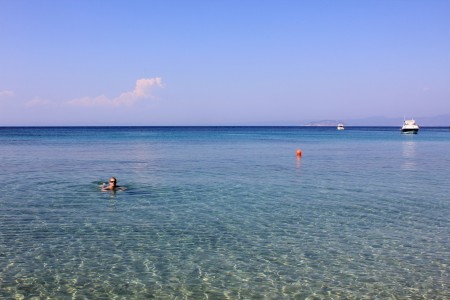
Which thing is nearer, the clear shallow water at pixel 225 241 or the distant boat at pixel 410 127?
the clear shallow water at pixel 225 241

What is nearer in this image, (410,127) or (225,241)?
(225,241)

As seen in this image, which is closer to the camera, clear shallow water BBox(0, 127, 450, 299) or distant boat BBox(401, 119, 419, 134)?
clear shallow water BBox(0, 127, 450, 299)

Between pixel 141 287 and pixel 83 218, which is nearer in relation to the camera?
pixel 141 287

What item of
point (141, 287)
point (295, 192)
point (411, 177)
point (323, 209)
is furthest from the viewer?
point (411, 177)

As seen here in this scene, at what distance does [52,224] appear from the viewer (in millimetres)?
16156

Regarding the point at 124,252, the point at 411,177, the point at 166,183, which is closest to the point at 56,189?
the point at 166,183

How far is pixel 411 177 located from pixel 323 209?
14.9 metres

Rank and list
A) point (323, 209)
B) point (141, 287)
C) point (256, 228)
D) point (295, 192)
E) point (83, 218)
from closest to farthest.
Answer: point (141, 287) < point (256, 228) < point (83, 218) < point (323, 209) < point (295, 192)

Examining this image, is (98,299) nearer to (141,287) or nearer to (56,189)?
(141,287)

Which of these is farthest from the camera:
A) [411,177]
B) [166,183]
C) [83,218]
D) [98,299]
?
[411,177]

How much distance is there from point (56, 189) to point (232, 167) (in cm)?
1694

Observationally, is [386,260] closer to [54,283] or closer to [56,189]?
[54,283]

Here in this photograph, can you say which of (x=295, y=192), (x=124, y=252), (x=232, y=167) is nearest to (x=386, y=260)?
(x=124, y=252)

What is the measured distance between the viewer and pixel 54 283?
34.8ft
